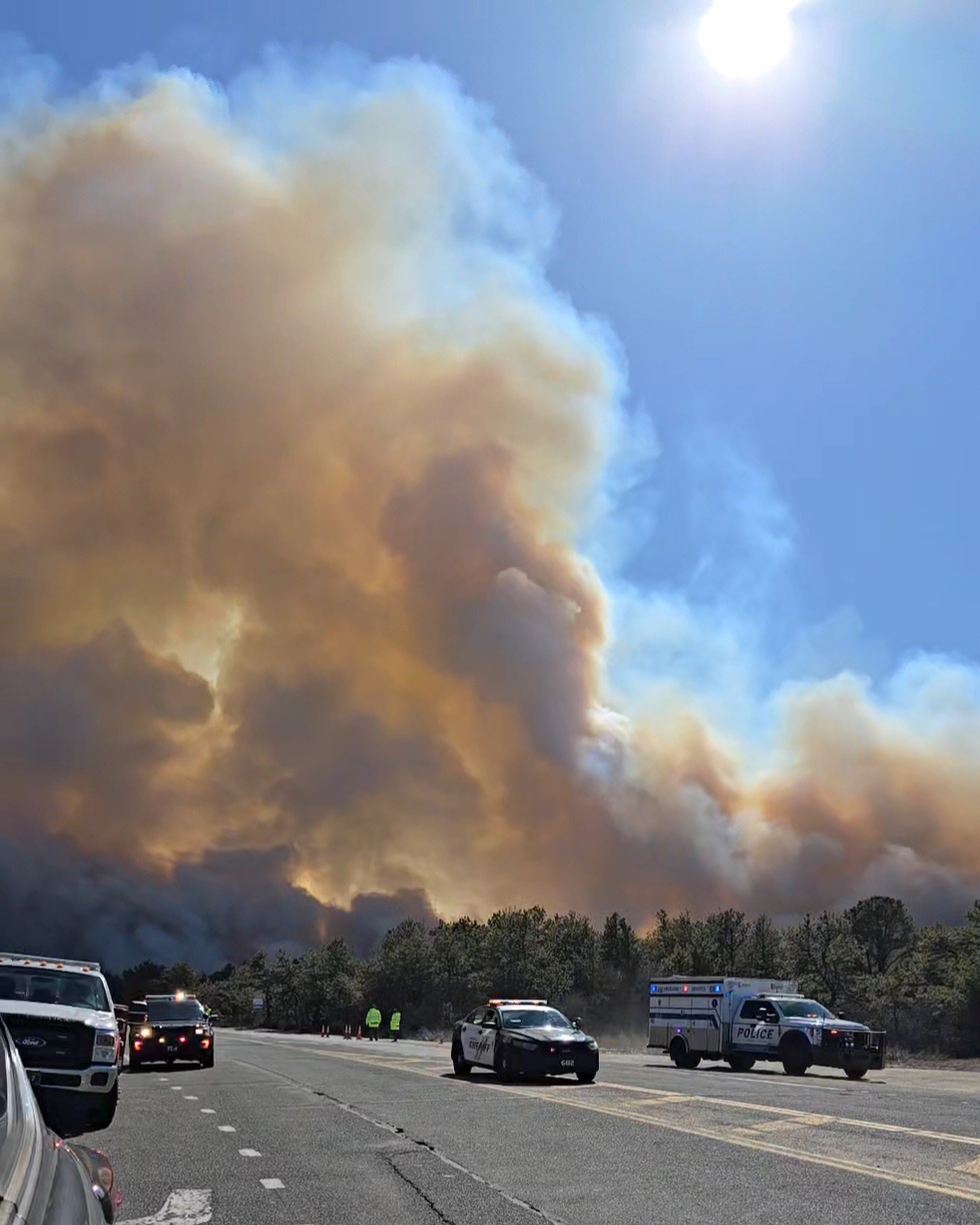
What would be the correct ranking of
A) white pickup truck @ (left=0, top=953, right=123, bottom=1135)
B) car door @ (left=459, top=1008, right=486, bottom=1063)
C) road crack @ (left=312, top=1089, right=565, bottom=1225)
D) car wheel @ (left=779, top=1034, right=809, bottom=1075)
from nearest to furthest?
road crack @ (left=312, top=1089, right=565, bottom=1225) < white pickup truck @ (left=0, top=953, right=123, bottom=1135) < car door @ (left=459, top=1008, right=486, bottom=1063) < car wheel @ (left=779, top=1034, right=809, bottom=1075)

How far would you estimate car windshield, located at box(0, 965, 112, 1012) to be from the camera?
15562 mm

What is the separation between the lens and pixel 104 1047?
1451cm

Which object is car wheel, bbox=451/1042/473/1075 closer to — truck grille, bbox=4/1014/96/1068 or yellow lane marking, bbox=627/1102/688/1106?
yellow lane marking, bbox=627/1102/688/1106

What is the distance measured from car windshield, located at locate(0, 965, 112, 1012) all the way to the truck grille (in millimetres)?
1136

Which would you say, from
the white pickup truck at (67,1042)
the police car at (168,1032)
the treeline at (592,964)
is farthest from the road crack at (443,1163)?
the treeline at (592,964)

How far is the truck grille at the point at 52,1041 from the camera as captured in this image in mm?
13992

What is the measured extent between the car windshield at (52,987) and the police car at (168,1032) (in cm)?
1379

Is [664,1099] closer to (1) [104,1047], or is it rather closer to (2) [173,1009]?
(1) [104,1047]

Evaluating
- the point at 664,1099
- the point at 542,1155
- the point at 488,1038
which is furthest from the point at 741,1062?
the point at 542,1155

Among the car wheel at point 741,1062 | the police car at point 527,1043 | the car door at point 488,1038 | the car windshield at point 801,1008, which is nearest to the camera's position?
the police car at point 527,1043

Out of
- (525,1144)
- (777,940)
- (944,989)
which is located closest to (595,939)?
(777,940)

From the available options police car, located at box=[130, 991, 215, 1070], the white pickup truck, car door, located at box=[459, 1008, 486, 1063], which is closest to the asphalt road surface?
the white pickup truck

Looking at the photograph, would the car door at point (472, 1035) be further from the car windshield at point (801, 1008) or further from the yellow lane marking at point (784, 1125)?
the yellow lane marking at point (784, 1125)

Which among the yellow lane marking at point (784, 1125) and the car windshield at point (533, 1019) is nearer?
the yellow lane marking at point (784, 1125)
